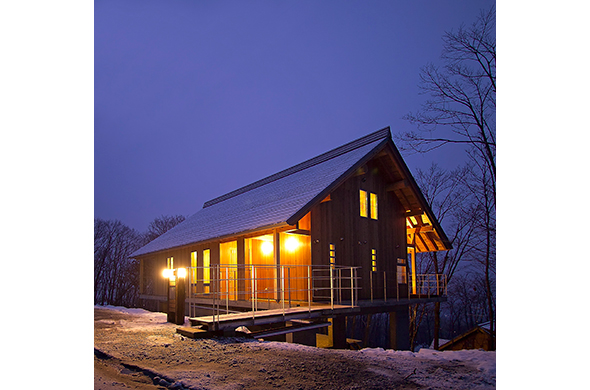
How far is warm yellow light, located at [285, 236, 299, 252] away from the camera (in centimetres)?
1268

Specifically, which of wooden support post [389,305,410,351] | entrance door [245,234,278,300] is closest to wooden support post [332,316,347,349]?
entrance door [245,234,278,300]

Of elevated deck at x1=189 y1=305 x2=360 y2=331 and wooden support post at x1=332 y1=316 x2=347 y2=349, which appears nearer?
elevated deck at x1=189 y1=305 x2=360 y2=331

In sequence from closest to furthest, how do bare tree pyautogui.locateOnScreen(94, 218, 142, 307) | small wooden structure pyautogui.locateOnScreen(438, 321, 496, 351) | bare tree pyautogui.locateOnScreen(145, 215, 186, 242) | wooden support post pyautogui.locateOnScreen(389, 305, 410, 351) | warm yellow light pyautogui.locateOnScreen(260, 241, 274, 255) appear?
wooden support post pyautogui.locateOnScreen(389, 305, 410, 351) < warm yellow light pyautogui.locateOnScreen(260, 241, 274, 255) < small wooden structure pyautogui.locateOnScreen(438, 321, 496, 351) < bare tree pyautogui.locateOnScreen(94, 218, 142, 307) < bare tree pyautogui.locateOnScreen(145, 215, 186, 242)

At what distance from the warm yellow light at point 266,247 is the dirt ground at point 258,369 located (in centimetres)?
659

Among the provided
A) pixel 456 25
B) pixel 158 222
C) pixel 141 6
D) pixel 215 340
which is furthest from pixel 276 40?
pixel 215 340

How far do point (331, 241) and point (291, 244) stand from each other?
1.21 meters

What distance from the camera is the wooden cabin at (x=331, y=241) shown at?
11.5 meters

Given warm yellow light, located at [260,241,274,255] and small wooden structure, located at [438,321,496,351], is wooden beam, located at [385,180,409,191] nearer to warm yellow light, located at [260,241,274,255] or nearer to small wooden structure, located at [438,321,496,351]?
warm yellow light, located at [260,241,274,255]

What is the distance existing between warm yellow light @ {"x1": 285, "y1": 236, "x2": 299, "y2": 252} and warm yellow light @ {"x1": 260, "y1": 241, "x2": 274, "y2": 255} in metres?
1.55

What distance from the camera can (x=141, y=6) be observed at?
1839 cm
